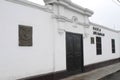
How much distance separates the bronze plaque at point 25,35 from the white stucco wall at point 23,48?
15 cm

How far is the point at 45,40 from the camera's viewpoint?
7.17m

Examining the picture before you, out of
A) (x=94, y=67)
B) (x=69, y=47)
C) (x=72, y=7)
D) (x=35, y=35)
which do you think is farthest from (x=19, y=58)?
(x=94, y=67)

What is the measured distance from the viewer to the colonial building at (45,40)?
5617 millimetres

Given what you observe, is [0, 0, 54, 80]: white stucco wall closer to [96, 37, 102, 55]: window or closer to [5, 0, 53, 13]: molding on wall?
[5, 0, 53, 13]: molding on wall

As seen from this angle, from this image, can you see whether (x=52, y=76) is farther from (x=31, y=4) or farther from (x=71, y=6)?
(x=71, y=6)

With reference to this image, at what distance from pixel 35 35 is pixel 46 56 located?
3.52ft

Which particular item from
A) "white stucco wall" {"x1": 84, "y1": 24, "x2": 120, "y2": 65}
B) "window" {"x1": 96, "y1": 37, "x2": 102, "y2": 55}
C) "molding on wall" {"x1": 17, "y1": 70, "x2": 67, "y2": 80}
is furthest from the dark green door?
"window" {"x1": 96, "y1": 37, "x2": 102, "y2": 55}

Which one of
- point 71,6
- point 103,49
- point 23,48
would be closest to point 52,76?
point 23,48

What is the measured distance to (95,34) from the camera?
11961mm

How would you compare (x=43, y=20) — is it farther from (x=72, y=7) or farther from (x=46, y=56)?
(x=72, y=7)

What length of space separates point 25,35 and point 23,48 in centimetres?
48

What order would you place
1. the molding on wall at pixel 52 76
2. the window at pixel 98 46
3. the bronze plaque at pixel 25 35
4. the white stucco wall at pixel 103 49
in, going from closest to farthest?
the bronze plaque at pixel 25 35 < the molding on wall at pixel 52 76 < the white stucco wall at pixel 103 49 < the window at pixel 98 46

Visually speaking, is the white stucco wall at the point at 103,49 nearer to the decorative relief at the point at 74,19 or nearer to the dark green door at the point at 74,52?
the dark green door at the point at 74,52

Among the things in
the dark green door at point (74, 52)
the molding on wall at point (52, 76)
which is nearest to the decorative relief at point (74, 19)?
the dark green door at point (74, 52)
